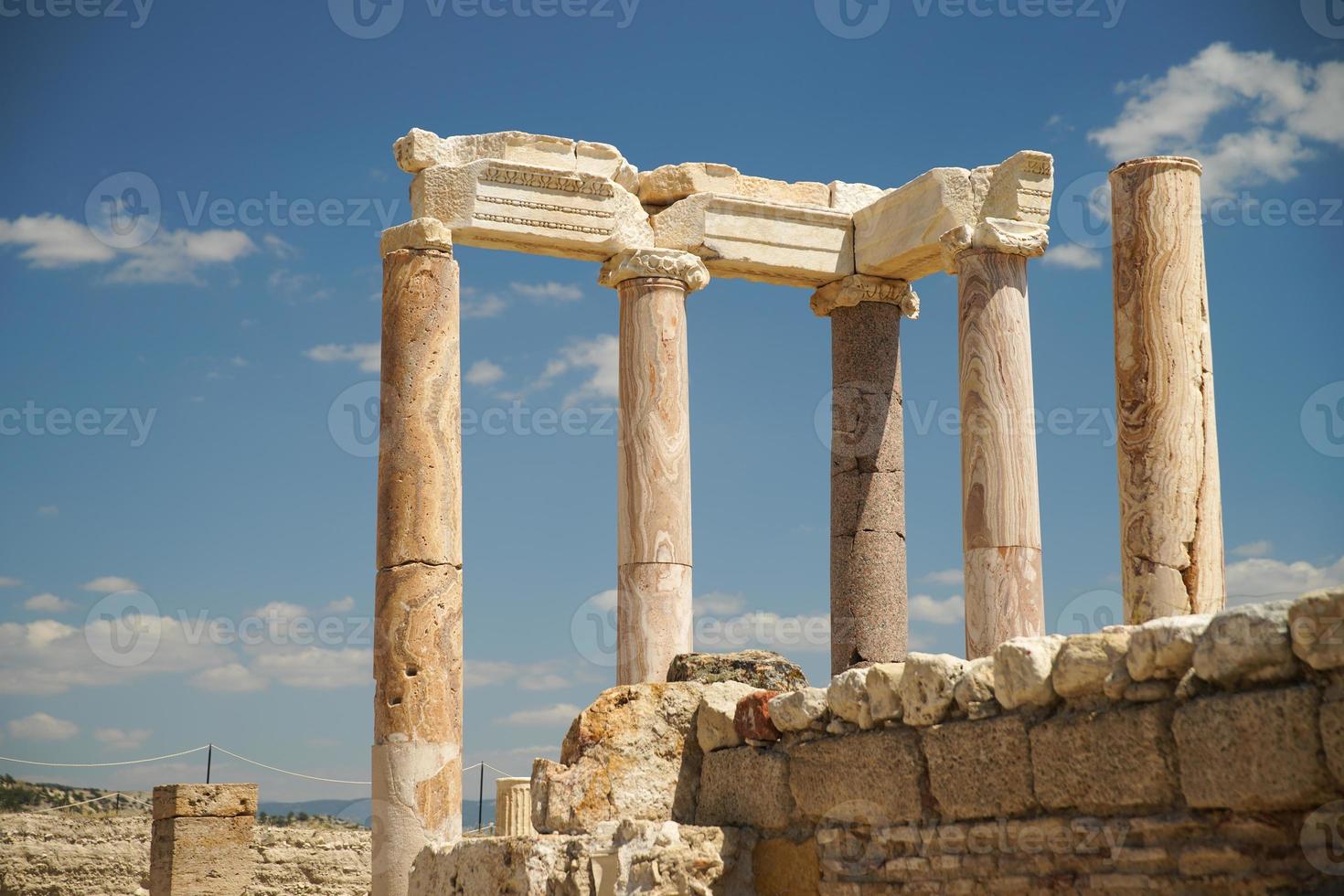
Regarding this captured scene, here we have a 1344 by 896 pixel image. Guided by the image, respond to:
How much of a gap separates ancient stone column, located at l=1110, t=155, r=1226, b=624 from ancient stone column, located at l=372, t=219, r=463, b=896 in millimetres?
6825

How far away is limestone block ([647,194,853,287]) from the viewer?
1828 cm

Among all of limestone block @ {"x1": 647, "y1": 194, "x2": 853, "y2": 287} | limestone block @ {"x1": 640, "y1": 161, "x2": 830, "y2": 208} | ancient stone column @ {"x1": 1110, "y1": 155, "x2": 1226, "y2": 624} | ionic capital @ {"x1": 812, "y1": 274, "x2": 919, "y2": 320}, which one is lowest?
ancient stone column @ {"x1": 1110, "y1": 155, "x2": 1226, "y2": 624}

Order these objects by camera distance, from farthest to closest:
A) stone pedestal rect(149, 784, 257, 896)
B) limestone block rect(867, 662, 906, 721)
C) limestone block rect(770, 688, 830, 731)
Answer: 1. stone pedestal rect(149, 784, 257, 896)
2. limestone block rect(770, 688, 830, 731)
3. limestone block rect(867, 662, 906, 721)

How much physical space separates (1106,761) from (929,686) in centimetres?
117

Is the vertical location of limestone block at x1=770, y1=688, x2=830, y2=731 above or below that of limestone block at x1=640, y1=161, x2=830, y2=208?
below

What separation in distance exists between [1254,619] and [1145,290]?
7.53 meters

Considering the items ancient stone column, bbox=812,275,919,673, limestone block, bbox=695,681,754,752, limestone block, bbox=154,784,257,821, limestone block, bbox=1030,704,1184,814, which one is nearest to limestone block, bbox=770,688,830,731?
limestone block, bbox=695,681,754,752

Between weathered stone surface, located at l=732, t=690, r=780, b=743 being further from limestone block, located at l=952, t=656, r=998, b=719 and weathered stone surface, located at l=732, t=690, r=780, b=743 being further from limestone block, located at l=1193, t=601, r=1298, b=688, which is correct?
limestone block, located at l=1193, t=601, r=1298, b=688

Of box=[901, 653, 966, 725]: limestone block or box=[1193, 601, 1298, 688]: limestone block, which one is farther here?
box=[901, 653, 966, 725]: limestone block

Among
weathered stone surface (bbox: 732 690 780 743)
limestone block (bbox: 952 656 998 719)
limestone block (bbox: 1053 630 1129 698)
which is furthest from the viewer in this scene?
weathered stone surface (bbox: 732 690 780 743)

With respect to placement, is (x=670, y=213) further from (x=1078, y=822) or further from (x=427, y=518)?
(x=1078, y=822)

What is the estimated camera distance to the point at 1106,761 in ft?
19.9

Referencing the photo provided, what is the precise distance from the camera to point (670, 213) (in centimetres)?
1823

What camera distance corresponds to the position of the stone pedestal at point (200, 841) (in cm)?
1962
